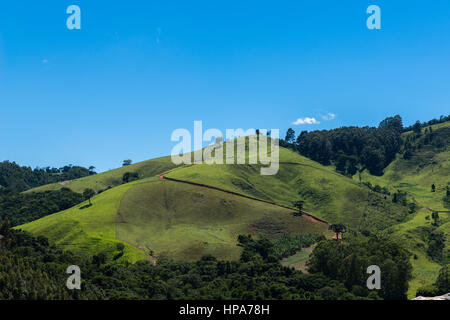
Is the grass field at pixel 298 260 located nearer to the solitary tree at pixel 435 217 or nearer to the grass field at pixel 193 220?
the grass field at pixel 193 220

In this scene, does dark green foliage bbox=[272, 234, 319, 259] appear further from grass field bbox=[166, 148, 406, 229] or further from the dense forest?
grass field bbox=[166, 148, 406, 229]

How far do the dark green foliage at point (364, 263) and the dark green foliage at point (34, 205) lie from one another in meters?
106

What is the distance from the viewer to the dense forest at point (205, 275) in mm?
72875

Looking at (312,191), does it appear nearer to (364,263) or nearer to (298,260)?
(298,260)

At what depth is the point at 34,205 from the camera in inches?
6644

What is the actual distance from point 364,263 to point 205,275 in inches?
1319

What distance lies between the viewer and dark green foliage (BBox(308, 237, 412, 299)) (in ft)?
278

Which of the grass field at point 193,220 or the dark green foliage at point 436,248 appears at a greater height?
the grass field at point 193,220

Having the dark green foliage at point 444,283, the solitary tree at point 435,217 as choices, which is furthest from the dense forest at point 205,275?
the solitary tree at point 435,217

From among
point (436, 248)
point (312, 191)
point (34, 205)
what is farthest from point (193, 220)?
point (34, 205)

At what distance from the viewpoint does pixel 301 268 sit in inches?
4038

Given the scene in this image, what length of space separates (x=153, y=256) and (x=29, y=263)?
3174cm

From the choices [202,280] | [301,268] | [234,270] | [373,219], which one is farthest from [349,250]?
[373,219]
